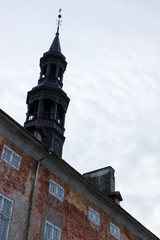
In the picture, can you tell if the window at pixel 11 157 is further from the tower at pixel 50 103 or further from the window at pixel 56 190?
the tower at pixel 50 103

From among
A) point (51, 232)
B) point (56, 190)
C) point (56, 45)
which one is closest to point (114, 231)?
point (56, 190)

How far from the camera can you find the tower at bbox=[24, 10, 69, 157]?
3180 centimetres

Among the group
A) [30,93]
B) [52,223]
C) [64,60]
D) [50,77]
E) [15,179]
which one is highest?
[64,60]

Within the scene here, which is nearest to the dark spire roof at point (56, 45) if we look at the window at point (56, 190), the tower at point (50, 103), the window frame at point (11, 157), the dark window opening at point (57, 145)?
the tower at point (50, 103)

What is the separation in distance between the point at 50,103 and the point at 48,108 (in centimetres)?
88

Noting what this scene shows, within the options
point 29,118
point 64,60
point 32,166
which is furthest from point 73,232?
point 64,60

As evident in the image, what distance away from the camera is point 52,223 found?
20172 mm

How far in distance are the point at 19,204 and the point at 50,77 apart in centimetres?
2100

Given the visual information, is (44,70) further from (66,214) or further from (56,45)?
(66,214)

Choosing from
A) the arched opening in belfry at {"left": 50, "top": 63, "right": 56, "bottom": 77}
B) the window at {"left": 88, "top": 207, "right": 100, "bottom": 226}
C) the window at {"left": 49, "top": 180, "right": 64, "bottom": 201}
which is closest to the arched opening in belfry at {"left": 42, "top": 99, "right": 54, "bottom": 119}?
the arched opening in belfry at {"left": 50, "top": 63, "right": 56, "bottom": 77}

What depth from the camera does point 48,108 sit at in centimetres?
3506

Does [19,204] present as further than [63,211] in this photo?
No

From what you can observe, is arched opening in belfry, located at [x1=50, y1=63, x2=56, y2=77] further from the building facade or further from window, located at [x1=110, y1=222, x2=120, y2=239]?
window, located at [x1=110, y1=222, x2=120, y2=239]

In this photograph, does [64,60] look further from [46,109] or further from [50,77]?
[46,109]
